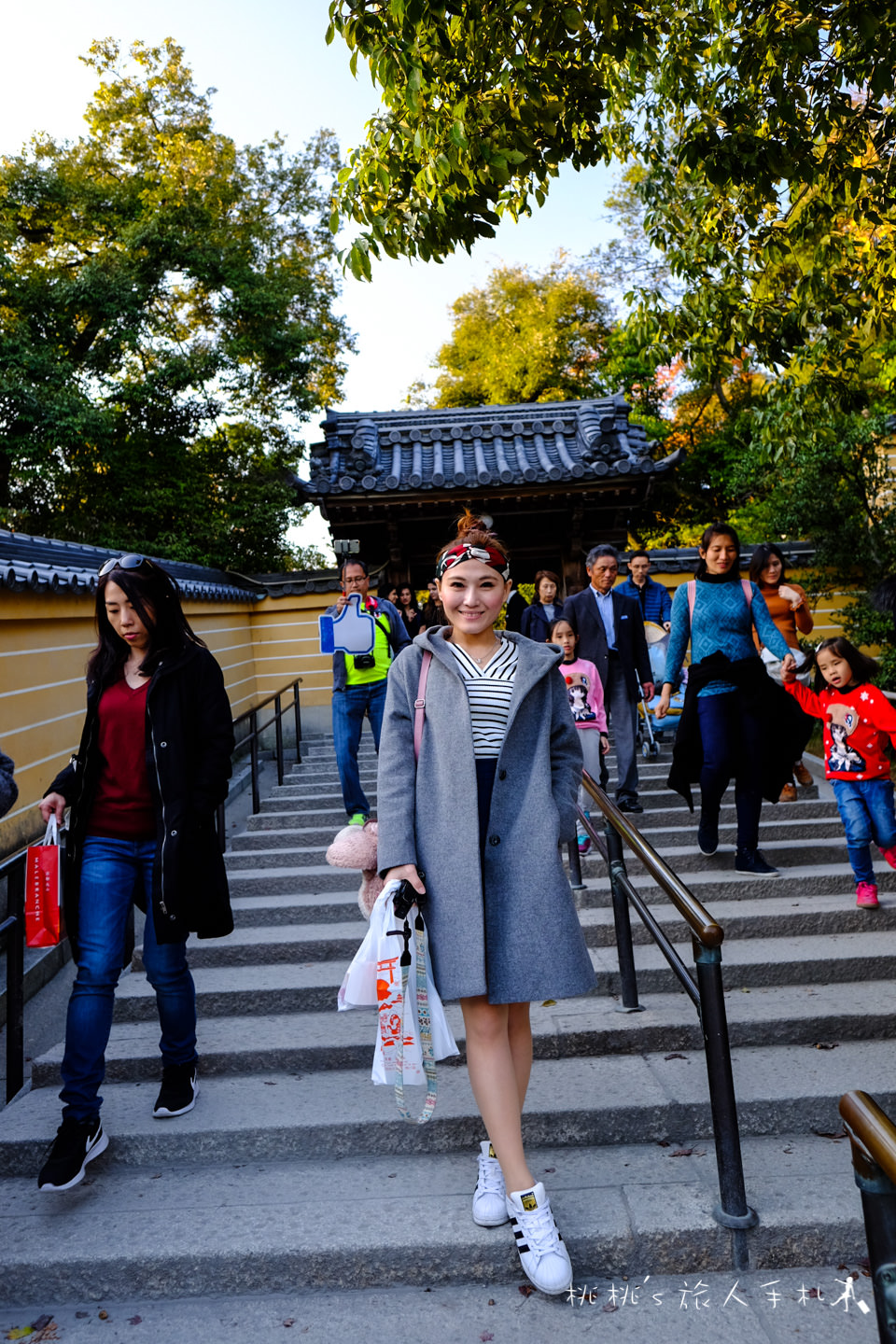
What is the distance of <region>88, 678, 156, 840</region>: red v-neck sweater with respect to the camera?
304cm

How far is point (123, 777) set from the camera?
305cm

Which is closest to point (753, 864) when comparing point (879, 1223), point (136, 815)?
point (136, 815)

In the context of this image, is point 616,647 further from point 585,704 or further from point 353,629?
point 353,629

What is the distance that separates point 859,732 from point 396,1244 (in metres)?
3.26

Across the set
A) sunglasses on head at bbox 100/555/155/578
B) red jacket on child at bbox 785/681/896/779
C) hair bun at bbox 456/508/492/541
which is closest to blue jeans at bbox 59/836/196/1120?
sunglasses on head at bbox 100/555/155/578

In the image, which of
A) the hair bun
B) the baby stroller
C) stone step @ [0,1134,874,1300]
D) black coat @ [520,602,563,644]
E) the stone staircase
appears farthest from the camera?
the baby stroller

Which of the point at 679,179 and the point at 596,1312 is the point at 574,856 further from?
the point at 679,179

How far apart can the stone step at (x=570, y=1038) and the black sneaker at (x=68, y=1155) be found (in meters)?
0.75

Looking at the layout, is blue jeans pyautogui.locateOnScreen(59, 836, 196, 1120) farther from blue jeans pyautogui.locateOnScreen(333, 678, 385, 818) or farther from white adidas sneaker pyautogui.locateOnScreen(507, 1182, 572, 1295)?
blue jeans pyautogui.locateOnScreen(333, 678, 385, 818)

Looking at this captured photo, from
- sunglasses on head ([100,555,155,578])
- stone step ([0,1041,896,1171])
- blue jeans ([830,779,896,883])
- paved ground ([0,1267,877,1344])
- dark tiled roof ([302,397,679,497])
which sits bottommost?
paved ground ([0,1267,877,1344])

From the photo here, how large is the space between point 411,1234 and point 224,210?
1974cm

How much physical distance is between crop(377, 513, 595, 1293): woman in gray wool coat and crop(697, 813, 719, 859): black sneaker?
2941mm

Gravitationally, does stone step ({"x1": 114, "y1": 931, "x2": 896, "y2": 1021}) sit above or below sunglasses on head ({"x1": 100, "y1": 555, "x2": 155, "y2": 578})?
below

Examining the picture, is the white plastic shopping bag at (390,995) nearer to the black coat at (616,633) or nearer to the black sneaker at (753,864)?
the black sneaker at (753,864)
